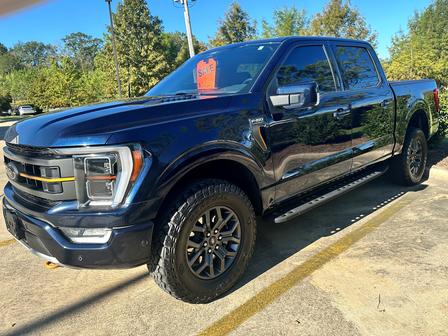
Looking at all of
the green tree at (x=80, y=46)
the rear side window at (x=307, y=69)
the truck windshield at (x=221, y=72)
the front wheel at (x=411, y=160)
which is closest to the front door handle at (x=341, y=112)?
the rear side window at (x=307, y=69)

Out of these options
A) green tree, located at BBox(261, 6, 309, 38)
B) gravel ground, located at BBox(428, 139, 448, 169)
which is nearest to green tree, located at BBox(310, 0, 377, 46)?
green tree, located at BBox(261, 6, 309, 38)

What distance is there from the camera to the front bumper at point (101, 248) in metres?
2.25

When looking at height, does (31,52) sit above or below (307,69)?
above

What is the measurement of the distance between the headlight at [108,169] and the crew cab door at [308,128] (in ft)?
3.97

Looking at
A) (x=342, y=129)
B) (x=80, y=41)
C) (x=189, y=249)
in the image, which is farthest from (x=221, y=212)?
(x=80, y=41)

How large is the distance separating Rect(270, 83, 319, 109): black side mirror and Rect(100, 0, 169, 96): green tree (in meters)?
41.2

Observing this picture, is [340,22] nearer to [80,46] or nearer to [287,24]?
[287,24]

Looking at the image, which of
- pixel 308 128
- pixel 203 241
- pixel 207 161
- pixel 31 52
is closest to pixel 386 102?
pixel 308 128

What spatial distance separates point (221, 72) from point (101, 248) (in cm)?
201

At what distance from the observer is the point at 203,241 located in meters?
2.73

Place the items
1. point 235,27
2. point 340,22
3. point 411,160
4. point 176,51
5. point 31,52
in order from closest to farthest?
point 411,160 → point 340,22 → point 235,27 → point 176,51 → point 31,52

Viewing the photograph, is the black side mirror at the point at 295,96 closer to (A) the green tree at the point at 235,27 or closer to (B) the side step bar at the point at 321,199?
(B) the side step bar at the point at 321,199

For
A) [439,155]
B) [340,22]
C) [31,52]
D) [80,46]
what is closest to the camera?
[439,155]

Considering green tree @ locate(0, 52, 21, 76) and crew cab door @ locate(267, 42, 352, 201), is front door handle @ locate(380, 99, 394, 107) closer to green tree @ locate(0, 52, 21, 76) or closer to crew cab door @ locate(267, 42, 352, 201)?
crew cab door @ locate(267, 42, 352, 201)
